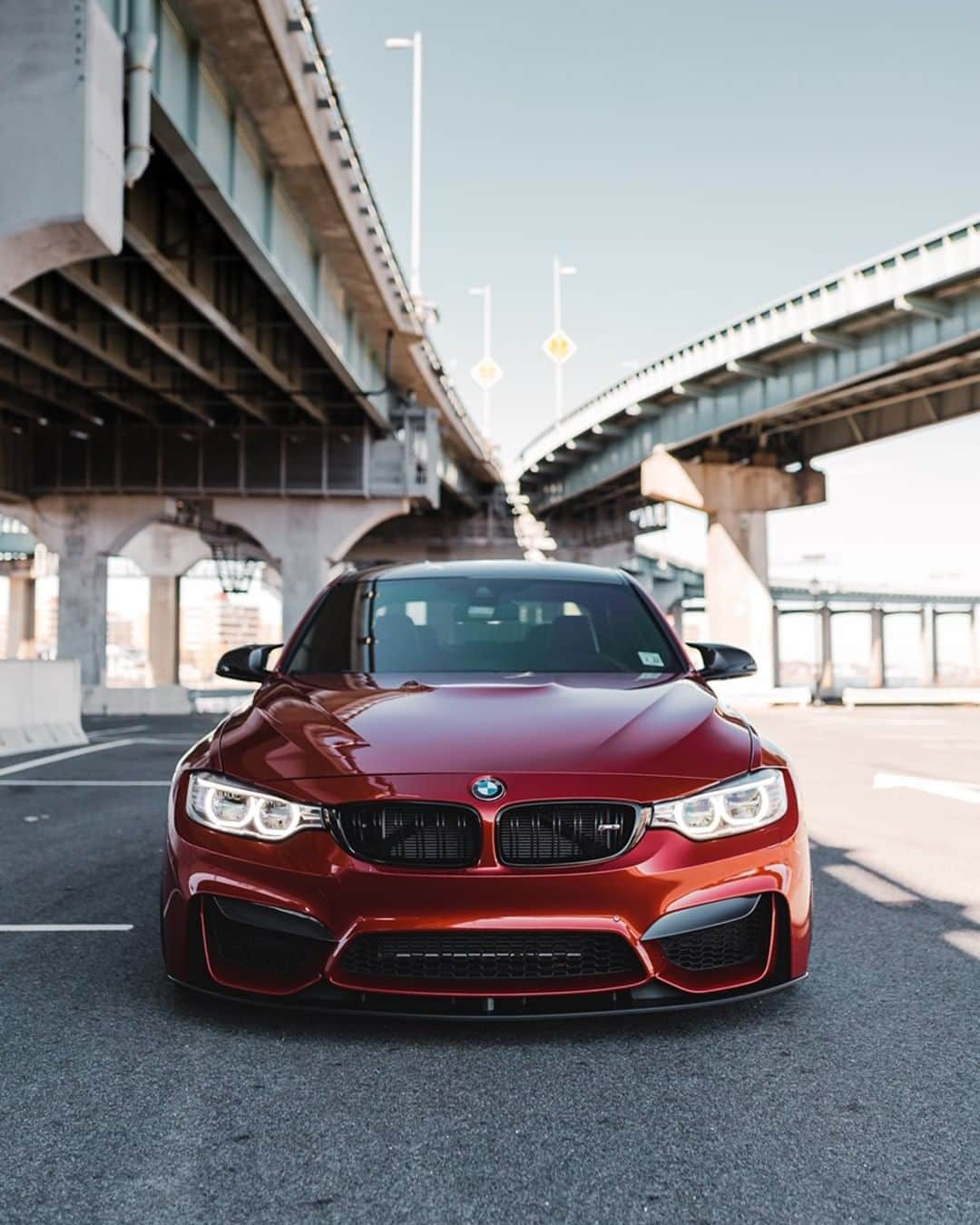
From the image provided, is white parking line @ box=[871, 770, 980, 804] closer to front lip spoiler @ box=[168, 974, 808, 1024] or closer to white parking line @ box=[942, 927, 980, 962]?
white parking line @ box=[942, 927, 980, 962]

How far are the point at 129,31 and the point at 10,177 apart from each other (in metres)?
2.08

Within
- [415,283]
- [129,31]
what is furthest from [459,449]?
[129,31]

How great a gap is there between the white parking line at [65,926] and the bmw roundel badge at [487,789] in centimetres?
231

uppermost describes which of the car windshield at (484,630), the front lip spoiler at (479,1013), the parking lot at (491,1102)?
the car windshield at (484,630)

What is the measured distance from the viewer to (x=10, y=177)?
11.6 m

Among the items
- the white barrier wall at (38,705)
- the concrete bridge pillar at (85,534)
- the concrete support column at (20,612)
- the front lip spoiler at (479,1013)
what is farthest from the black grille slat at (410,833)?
the concrete support column at (20,612)

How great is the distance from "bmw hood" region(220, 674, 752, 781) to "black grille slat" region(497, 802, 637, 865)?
117 mm

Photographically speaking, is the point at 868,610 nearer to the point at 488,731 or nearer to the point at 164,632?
the point at 164,632

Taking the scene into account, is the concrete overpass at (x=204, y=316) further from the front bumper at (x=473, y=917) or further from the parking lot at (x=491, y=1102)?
the front bumper at (x=473, y=917)

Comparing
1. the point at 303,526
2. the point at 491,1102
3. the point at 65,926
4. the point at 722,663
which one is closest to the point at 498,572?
the point at 722,663

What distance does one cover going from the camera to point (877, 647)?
406 feet

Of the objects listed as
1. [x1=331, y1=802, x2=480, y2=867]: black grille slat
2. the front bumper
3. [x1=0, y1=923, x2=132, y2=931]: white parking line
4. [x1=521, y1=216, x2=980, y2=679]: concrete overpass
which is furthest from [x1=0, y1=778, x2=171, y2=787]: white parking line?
[x1=521, y1=216, x2=980, y2=679]: concrete overpass

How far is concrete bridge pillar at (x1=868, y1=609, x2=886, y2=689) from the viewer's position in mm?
124188

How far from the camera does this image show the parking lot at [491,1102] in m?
2.46
